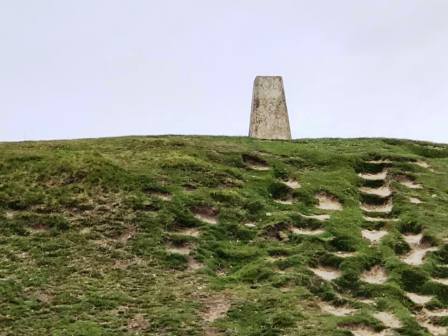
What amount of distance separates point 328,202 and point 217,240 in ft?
24.9

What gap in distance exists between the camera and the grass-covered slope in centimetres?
2914

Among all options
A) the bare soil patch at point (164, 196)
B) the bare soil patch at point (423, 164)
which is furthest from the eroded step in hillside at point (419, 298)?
the bare soil patch at point (423, 164)

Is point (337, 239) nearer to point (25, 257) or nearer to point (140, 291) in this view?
point (140, 291)

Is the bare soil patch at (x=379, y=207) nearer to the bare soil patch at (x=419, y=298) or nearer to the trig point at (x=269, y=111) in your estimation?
the bare soil patch at (x=419, y=298)

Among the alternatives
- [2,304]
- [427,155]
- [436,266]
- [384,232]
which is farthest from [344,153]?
[2,304]

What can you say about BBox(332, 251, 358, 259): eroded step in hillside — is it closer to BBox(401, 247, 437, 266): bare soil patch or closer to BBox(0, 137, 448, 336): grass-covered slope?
BBox(0, 137, 448, 336): grass-covered slope

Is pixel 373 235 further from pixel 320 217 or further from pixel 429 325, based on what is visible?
pixel 429 325

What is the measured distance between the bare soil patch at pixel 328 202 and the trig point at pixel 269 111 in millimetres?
12347

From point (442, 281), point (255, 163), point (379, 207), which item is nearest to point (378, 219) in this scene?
point (379, 207)

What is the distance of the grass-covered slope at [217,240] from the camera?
29141mm

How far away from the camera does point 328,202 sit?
135 ft

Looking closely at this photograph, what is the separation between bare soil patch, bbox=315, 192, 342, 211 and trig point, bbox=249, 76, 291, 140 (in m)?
12.3

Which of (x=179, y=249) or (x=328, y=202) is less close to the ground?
(x=328, y=202)

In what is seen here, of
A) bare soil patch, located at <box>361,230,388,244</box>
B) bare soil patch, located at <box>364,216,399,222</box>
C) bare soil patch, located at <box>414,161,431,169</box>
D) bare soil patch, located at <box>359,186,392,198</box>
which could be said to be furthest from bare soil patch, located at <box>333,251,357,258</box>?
bare soil patch, located at <box>414,161,431,169</box>
